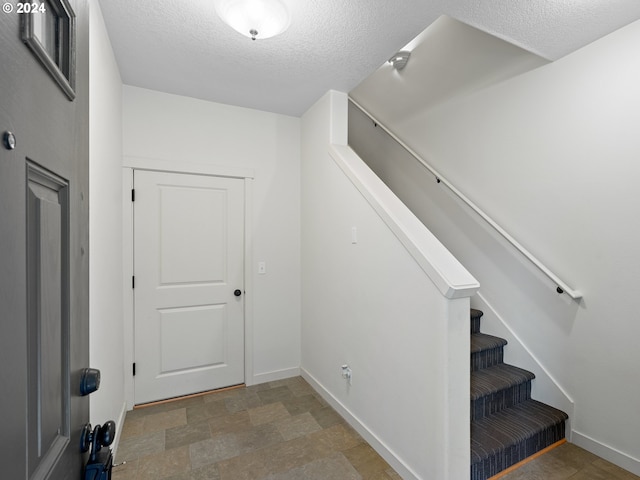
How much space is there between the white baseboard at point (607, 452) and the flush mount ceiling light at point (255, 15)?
304 centimetres

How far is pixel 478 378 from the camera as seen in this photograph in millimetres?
2209

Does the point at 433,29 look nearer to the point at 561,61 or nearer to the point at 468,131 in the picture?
the point at 468,131

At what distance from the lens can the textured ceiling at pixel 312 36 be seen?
1608 mm

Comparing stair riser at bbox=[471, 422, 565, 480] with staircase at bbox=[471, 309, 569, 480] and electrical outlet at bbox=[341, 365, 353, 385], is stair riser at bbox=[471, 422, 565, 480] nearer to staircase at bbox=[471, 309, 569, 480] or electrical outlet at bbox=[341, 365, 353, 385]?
staircase at bbox=[471, 309, 569, 480]

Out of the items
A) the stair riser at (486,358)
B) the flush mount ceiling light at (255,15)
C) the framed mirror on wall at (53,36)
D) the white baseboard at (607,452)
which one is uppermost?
the flush mount ceiling light at (255,15)

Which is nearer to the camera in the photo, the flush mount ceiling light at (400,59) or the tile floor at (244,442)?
Result: the tile floor at (244,442)

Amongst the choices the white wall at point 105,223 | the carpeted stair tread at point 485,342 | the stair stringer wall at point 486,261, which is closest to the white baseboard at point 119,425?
the white wall at point 105,223

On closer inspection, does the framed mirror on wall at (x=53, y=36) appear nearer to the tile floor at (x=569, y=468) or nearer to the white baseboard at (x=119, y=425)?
the white baseboard at (x=119, y=425)

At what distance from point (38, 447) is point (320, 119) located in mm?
2654

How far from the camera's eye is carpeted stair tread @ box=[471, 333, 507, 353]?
2.30 meters

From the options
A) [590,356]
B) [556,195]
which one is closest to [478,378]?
[590,356]

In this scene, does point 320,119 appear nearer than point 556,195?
No

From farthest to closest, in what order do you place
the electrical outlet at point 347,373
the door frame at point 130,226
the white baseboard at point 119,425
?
1. the door frame at point 130,226
2. the electrical outlet at point 347,373
3. the white baseboard at point 119,425

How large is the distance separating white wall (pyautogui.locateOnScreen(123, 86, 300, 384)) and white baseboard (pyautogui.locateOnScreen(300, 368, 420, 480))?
52 centimetres
